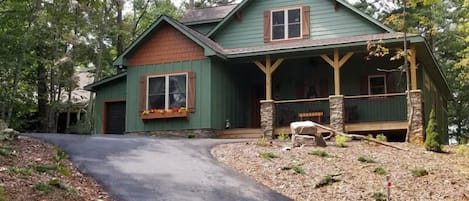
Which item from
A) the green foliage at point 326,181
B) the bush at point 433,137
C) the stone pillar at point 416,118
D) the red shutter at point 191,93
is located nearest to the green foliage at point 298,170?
the green foliage at point 326,181

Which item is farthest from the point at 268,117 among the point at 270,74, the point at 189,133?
the point at 189,133

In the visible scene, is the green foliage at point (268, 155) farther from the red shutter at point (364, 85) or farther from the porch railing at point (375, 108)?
the red shutter at point (364, 85)

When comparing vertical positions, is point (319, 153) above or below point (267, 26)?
below

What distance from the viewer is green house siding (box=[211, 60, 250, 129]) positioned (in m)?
17.5

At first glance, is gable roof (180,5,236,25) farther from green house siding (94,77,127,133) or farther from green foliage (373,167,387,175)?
green foliage (373,167,387,175)

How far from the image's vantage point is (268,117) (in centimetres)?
1656

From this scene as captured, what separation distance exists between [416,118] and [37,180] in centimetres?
1086

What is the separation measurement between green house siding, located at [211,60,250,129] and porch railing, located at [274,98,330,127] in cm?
191

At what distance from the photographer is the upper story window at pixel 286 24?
18.6 m

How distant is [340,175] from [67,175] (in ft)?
16.4

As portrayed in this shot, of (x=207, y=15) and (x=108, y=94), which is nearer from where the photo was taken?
(x=108, y=94)

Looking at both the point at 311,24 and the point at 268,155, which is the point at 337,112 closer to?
the point at 311,24

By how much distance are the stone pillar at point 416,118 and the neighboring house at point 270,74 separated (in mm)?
667

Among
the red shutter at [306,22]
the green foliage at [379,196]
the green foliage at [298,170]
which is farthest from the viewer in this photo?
the red shutter at [306,22]
